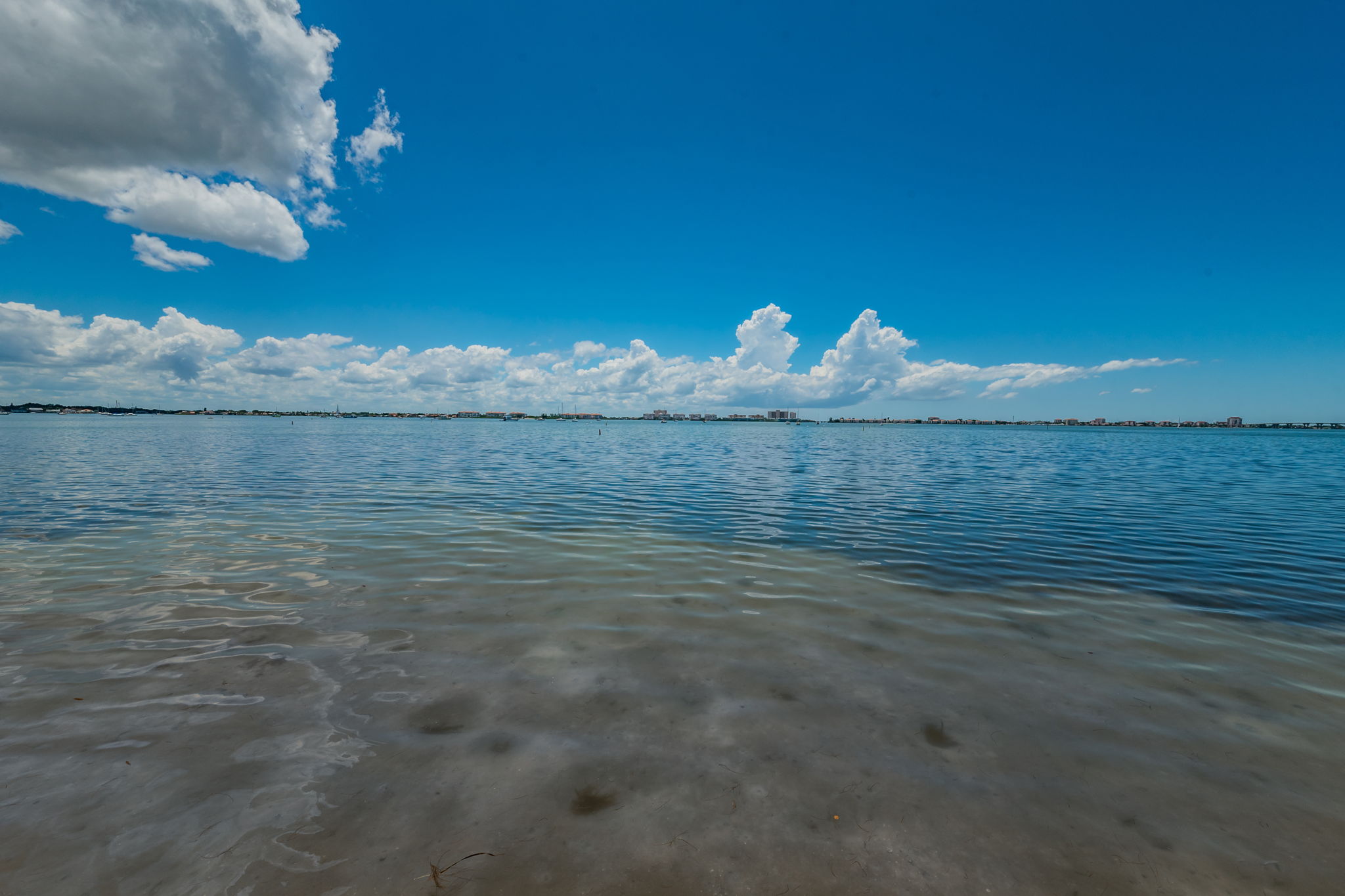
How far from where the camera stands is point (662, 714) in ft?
20.1

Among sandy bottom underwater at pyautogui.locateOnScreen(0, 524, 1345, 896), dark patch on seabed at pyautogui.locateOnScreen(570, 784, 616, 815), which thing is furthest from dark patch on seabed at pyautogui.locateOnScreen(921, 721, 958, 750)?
dark patch on seabed at pyautogui.locateOnScreen(570, 784, 616, 815)

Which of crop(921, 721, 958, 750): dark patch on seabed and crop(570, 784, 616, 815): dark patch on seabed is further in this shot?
crop(921, 721, 958, 750): dark patch on seabed

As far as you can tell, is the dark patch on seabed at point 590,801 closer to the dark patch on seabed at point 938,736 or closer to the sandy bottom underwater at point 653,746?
the sandy bottom underwater at point 653,746

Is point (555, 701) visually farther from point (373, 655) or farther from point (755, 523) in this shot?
point (755, 523)

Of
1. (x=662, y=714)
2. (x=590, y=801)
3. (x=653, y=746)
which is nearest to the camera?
(x=590, y=801)

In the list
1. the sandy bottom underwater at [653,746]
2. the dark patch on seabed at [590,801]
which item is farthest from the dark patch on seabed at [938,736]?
the dark patch on seabed at [590,801]

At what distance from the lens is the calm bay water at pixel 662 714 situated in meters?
4.08

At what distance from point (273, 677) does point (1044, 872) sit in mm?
8123

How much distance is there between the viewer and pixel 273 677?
677 centimetres

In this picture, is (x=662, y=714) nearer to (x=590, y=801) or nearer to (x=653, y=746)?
(x=653, y=746)

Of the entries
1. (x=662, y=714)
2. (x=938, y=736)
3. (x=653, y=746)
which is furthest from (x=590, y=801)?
(x=938, y=736)

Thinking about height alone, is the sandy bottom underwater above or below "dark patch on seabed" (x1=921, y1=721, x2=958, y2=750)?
above

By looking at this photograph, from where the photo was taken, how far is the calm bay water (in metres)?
4.08

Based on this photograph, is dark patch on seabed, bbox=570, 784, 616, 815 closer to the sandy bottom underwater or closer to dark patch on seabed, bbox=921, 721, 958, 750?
the sandy bottom underwater
